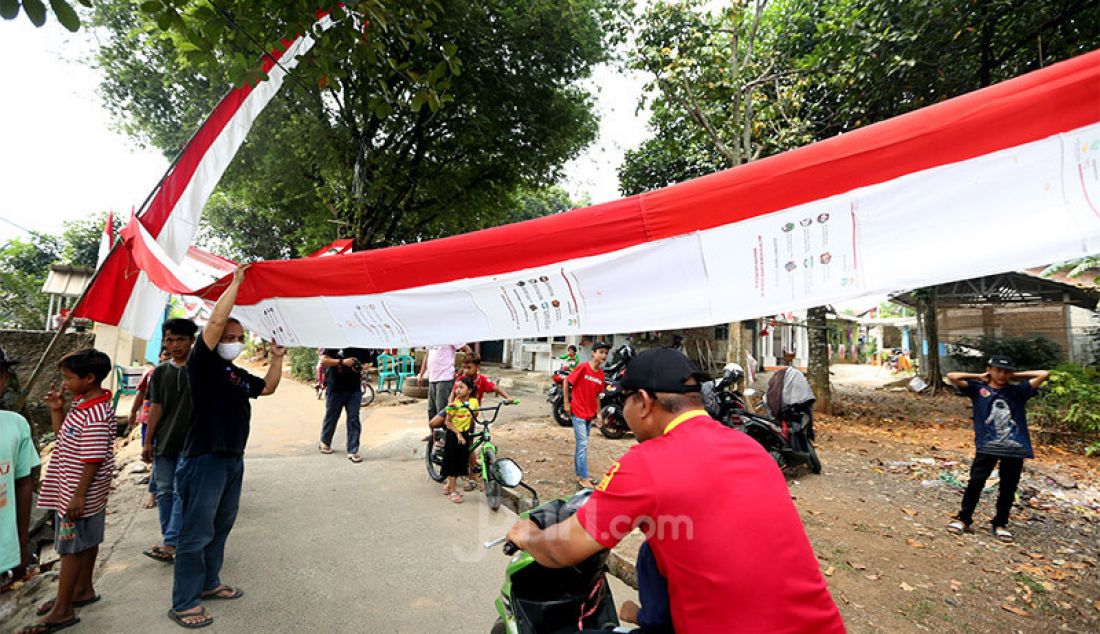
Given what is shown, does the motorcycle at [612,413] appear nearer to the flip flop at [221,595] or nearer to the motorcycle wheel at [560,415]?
the motorcycle wheel at [560,415]

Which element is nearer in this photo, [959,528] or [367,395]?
[959,528]

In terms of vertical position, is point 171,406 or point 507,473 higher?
point 171,406

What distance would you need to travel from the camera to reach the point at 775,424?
6543mm

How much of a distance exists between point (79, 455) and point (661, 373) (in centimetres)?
369

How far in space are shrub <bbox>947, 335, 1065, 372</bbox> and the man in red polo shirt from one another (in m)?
17.1

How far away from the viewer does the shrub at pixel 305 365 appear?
1552 centimetres

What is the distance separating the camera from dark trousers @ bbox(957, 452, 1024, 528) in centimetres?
468

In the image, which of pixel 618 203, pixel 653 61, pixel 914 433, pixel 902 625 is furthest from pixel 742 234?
pixel 914 433

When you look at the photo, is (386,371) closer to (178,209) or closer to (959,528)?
(178,209)

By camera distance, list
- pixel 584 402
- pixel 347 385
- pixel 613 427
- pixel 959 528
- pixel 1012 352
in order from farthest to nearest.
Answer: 1. pixel 1012 352
2. pixel 613 427
3. pixel 347 385
4. pixel 584 402
5. pixel 959 528

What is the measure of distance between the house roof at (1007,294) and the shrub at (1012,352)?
3.99ft

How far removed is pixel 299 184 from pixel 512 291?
13.8 meters

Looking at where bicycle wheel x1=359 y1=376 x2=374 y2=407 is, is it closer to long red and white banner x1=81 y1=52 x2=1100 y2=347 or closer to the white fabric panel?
long red and white banner x1=81 y1=52 x2=1100 y2=347

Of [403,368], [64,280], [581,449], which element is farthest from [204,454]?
[64,280]
